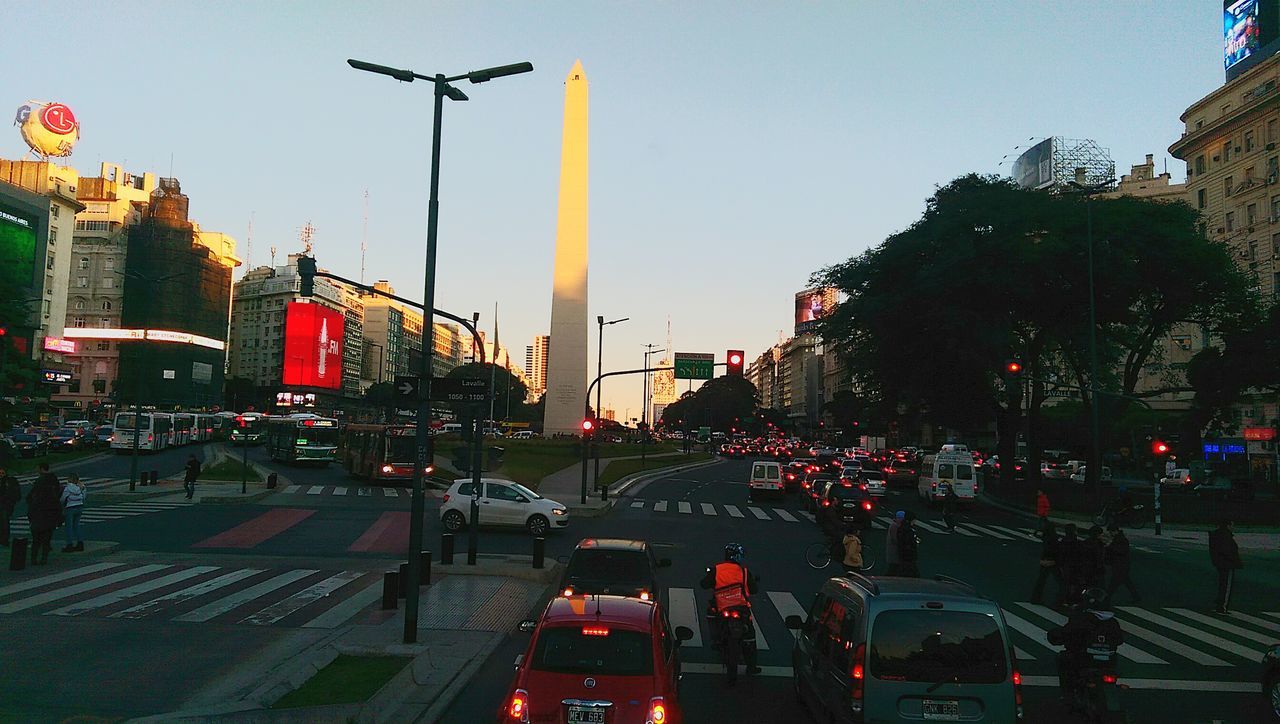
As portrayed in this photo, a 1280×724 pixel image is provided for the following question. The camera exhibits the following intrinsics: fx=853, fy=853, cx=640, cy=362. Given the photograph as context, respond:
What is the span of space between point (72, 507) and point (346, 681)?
1414 cm

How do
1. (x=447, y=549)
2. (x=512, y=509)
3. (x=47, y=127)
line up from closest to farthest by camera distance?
(x=447, y=549)
(x=512, y=509)
(x=47, y=127)

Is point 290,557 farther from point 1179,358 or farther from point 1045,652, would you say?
point 1179,358

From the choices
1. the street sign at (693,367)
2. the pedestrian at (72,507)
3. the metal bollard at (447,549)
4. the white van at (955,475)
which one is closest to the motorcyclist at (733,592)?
the metal bollard at (447,549)

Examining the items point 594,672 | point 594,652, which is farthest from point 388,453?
point 594,672

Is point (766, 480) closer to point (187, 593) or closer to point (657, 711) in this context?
point (187, 593)

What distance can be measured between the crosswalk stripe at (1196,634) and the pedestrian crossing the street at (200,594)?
13.9 m

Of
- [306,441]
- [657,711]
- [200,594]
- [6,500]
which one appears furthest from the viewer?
[306,441]

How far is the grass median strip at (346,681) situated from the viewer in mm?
8734

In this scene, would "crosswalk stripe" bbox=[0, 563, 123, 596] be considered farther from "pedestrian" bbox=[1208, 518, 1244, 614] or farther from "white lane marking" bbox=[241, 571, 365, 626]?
"pedestrian" bbox=[1208, 518, 1244, 614]

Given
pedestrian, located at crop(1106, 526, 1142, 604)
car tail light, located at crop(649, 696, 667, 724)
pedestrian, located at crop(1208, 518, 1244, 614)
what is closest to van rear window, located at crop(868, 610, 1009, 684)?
car tail light, located at crop(649, 696, 667, 724)

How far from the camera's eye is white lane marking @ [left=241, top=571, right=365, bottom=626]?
13977 millimetres

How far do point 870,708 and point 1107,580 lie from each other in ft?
54.4

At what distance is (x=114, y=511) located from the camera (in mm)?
29031

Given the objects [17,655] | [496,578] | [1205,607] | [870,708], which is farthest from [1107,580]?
[17,655]
